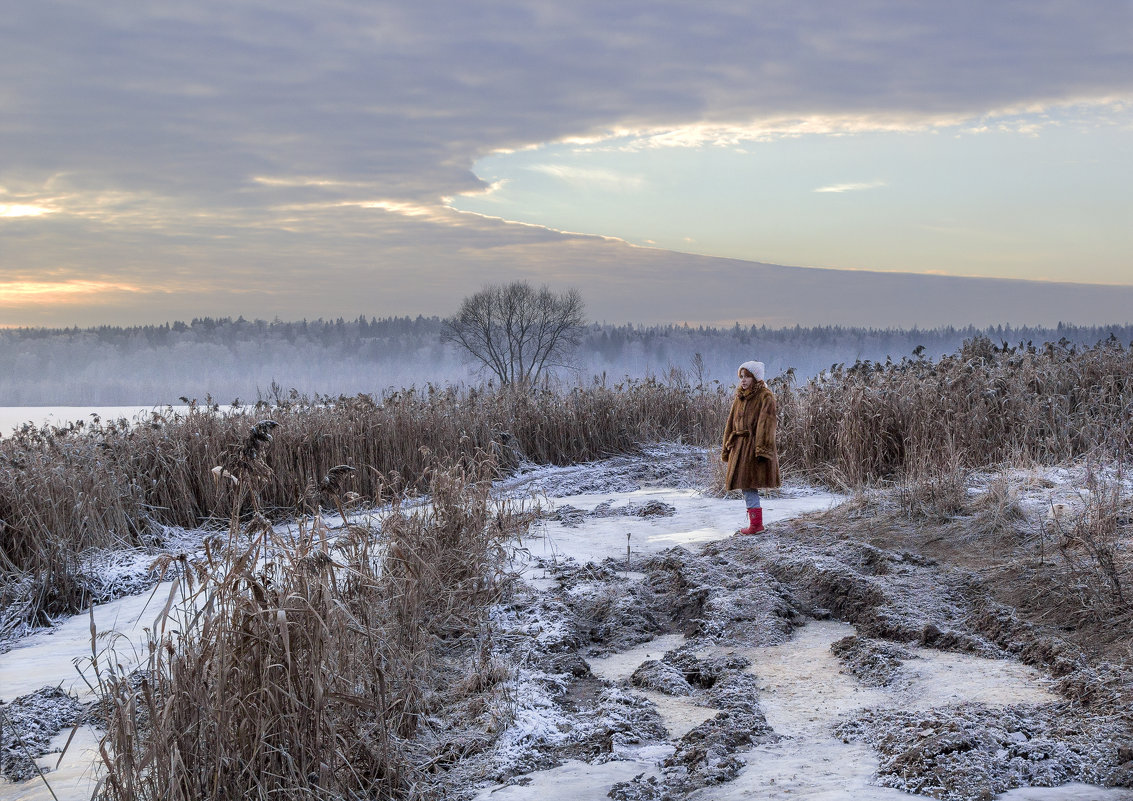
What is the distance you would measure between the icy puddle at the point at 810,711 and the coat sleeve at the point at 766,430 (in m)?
2.83

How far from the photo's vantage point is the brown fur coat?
773 cm

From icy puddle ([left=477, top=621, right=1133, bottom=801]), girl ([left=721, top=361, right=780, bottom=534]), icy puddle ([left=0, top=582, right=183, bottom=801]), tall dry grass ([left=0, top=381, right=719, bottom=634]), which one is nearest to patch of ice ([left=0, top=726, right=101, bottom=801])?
icy puddle ([left=0, top=582, right=183, bottom=801])

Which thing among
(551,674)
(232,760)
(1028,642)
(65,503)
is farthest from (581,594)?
(65,503)

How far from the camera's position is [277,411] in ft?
37.9

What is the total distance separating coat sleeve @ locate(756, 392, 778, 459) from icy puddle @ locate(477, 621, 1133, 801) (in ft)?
9.27

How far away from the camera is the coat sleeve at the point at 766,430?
7684 mm

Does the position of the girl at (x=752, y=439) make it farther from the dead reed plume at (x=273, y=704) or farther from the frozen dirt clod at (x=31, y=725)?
the frozen dirt clod at (x=31, y=725)

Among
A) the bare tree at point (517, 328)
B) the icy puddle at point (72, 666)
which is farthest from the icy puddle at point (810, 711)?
the bare tree at point (517, 328)

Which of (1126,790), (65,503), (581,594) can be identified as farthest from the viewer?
(65,503)

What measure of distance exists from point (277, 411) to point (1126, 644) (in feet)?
34.2

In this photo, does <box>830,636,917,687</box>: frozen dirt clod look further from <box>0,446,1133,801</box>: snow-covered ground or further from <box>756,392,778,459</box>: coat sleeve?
<box>756,392,778,459</box>: coat sleeve

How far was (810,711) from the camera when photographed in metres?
3.65

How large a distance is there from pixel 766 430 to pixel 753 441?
222 millimetres

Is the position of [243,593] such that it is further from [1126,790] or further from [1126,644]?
[1126,644]
